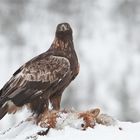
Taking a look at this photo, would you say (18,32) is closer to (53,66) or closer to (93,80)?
(93,80)

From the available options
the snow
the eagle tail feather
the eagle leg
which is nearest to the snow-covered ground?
the snow

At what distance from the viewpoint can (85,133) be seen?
1190cm

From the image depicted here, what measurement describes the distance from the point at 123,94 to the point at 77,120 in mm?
26597

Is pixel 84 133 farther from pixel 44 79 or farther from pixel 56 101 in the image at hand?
pixel 44 79

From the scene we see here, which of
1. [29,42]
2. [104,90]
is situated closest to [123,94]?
[104,90]

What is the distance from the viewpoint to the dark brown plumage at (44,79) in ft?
42.2

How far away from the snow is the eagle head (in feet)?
4.92

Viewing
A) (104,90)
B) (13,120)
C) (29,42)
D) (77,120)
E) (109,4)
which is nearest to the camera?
(77,120)

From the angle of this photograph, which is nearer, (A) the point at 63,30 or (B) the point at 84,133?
(B) the point at 84,133

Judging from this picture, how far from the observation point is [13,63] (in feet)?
131

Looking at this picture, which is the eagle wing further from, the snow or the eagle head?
the snow

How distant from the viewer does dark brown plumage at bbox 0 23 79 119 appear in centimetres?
1288

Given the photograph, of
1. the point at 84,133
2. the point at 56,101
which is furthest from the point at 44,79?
the point at 84,133

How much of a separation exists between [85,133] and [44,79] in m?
1.52
